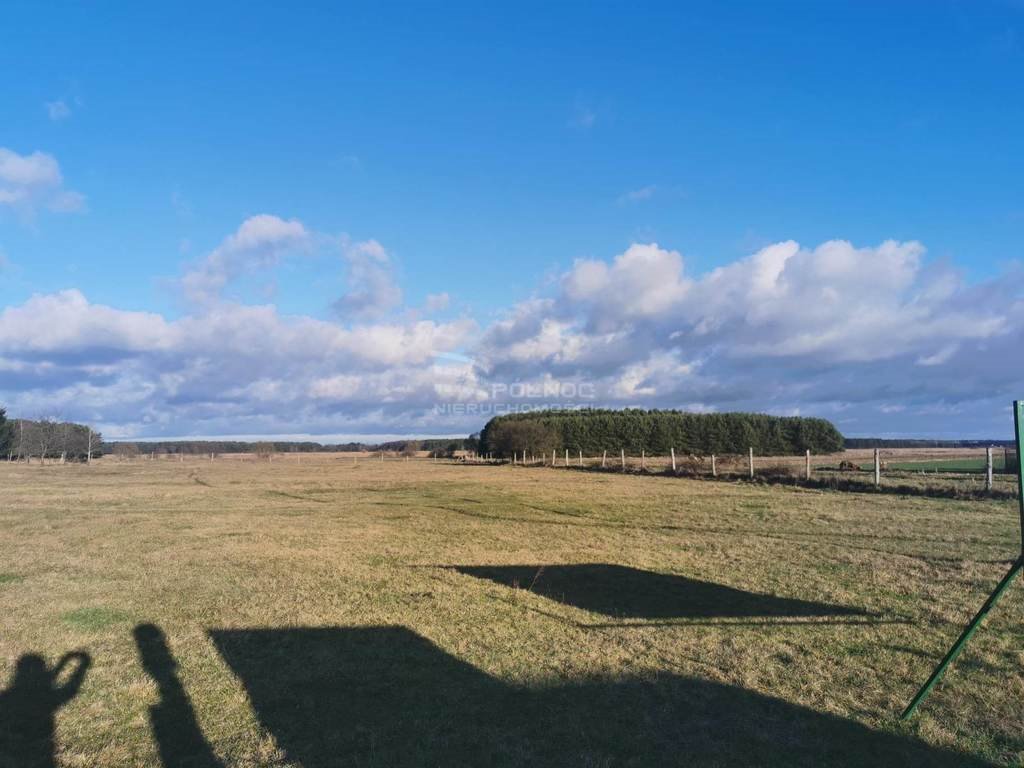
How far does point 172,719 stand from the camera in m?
4.91

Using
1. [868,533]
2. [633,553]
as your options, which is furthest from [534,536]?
[868,533]

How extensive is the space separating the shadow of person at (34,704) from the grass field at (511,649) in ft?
0.08

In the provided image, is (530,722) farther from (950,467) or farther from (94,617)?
(950,467)

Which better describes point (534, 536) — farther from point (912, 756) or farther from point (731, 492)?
point (731, 492)

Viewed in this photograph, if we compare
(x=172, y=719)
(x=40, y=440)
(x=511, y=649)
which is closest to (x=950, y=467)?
(x=511, y=649)

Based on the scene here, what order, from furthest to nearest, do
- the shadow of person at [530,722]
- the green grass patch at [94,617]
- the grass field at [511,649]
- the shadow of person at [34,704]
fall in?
the green grass patch at [94,617]
the grass field at [511,649]
the shadow of person at [34,704]
the shadow of person at [530,722]

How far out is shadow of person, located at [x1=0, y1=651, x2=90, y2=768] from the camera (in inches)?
172

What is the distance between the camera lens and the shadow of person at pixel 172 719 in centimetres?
430

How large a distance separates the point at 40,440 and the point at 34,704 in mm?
103800

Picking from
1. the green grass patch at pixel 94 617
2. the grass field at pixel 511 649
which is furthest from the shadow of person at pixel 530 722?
the green grass patch at pixel 94 617

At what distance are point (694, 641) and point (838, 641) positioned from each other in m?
1.56

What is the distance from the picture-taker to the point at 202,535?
15047mm

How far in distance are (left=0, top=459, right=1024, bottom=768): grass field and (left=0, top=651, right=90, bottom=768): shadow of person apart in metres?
0.02

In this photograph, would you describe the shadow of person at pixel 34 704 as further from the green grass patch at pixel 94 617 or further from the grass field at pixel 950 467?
the grass field at pixel 950 467
